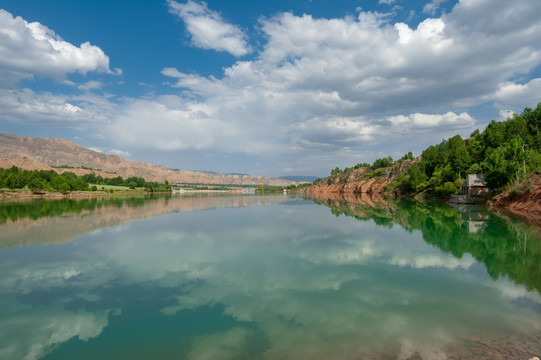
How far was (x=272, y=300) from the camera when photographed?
38.8 feet

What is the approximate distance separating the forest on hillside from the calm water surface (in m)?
35.5

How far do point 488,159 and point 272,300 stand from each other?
65.0 metres

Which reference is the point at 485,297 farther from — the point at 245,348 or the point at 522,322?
the point at 245,348

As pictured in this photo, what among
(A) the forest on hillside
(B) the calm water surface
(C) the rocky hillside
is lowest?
(B) the calm water surface

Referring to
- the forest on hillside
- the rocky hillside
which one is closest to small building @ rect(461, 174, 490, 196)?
the forest on hillside

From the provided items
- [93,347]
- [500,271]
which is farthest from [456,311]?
[93,347]

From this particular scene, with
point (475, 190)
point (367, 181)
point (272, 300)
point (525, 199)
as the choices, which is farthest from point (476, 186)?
point (367, 181)

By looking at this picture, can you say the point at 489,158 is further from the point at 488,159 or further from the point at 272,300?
the point at 272,300

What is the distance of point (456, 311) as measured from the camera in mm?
10438

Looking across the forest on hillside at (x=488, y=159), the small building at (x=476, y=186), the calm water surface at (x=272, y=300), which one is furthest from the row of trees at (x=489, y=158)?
the calm water surface at (x=272, y=300)

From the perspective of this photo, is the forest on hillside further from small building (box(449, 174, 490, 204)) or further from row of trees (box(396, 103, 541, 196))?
small building (box(449, 174, 490, 204))

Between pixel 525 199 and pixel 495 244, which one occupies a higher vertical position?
pixel 525 199

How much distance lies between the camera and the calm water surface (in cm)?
820

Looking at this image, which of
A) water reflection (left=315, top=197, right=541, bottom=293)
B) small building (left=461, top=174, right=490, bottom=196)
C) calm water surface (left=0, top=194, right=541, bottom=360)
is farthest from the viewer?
small building (left=461, top=174, right=490, bottom=196)
